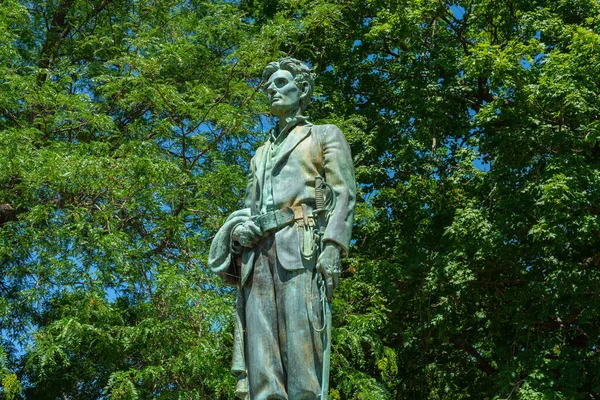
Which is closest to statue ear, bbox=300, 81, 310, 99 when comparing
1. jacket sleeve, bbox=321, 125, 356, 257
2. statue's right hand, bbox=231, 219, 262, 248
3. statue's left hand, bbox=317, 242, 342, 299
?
jacket sleeve, bbox=321, 125, 356, 257

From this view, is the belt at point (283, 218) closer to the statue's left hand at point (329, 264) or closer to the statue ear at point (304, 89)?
the statue's left hand at point (329, 264)

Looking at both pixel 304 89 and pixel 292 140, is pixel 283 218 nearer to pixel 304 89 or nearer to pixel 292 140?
pixel 292 140

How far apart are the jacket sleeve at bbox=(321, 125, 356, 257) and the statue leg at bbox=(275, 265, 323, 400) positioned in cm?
31

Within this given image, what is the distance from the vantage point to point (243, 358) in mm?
6473

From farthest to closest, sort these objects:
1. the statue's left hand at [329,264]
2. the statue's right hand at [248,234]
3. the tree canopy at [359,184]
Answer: the tree canopy at [359,184], the statue's right hand at [248,234], the statue's left hand at [329,264]

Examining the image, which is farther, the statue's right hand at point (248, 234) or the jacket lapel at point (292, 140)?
the jacket lapel at point (292, 140)

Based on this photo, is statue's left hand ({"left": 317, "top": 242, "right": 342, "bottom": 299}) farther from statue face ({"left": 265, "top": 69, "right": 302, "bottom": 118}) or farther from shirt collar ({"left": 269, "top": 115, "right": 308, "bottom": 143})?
statue face ({"left": 265, "top": 69, "right": 302, "bottom": 118})

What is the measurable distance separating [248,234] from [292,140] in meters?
0.76

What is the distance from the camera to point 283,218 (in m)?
6.54

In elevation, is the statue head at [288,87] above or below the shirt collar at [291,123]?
above

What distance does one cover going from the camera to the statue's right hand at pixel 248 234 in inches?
259

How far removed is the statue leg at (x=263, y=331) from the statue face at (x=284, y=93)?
99cm

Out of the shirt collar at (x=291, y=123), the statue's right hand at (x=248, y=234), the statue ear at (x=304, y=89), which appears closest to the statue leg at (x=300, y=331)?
the statue's right hand at (x=248, y=234)

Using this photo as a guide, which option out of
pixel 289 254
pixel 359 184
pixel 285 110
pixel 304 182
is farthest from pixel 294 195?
pixel 359 184
